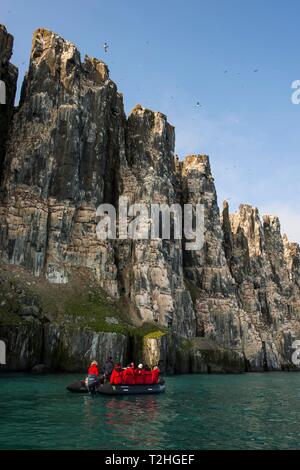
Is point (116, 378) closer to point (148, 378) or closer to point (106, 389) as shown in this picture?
point (106, 389)

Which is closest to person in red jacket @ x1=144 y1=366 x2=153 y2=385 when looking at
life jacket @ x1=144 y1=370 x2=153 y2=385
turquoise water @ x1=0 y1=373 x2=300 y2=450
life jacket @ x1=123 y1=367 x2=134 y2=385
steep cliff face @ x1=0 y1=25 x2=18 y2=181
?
life jacket @ x1=144 y1=370 x2=153 y2=385

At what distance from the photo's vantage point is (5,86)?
104562 millimetres

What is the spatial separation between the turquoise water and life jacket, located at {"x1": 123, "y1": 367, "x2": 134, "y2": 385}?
213 centimetres

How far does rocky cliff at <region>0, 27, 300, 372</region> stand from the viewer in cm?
7881

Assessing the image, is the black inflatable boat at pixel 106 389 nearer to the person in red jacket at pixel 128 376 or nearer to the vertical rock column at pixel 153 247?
the person in red jacket at pixel 128 376

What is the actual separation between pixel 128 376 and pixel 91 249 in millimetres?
53225

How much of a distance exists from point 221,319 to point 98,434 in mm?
100264

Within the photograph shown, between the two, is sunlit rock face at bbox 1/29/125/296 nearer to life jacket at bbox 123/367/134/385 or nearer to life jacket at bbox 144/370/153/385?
life jacket at bbox 144/370/153/385

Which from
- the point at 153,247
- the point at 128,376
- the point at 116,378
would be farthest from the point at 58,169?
the point at 116,378

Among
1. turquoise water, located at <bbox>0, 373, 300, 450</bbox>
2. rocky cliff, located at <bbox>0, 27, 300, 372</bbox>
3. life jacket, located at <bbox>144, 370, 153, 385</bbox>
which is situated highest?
rocky cliff, located at <bbox>0, 27, 300, 372</bbox>

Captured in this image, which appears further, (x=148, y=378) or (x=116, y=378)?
(x=148, y=378)

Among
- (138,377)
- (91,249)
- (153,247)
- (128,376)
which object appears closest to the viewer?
(128,376)

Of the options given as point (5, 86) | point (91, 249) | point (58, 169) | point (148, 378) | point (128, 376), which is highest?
point (5, 86)

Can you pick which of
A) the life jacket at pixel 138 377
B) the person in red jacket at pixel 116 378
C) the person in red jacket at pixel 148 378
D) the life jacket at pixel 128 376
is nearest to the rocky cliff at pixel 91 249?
the person in red jacket at pixel 148 378
